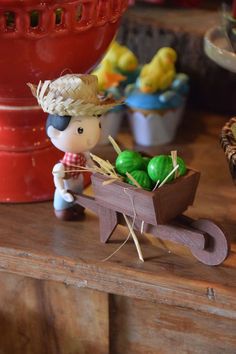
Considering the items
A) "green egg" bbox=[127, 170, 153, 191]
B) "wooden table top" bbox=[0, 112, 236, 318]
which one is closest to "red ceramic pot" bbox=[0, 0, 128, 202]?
"wooden table top" bbox=[0, 112, 236, 318]

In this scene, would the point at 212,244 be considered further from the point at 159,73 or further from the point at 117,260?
the point at 159,73

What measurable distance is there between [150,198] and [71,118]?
4.3 inches

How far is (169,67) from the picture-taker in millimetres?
896

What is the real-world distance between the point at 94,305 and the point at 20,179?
16 centimetres

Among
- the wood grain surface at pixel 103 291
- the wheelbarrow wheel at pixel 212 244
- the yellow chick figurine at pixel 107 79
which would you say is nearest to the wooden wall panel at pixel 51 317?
the wood grain surface at pixel 103 291

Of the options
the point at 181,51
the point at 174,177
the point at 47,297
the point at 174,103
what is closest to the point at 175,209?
the point at 174,177

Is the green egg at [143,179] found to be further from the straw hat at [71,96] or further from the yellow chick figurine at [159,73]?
the yellow chick figurine at [159,73]

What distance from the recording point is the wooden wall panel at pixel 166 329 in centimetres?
64

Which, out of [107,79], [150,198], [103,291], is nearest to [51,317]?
[103,291]

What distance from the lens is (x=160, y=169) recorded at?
0.61 m

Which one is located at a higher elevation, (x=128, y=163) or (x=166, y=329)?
(x=128, y=163)

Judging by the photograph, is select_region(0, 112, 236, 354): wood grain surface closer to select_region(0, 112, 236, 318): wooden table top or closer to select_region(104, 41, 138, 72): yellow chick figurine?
select_region(0, 112, 236, 318): wooden table top

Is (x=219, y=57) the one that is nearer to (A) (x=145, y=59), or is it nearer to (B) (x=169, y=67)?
(B) (x=169, y=67)

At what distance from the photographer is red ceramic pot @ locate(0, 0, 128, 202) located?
0.65 m
